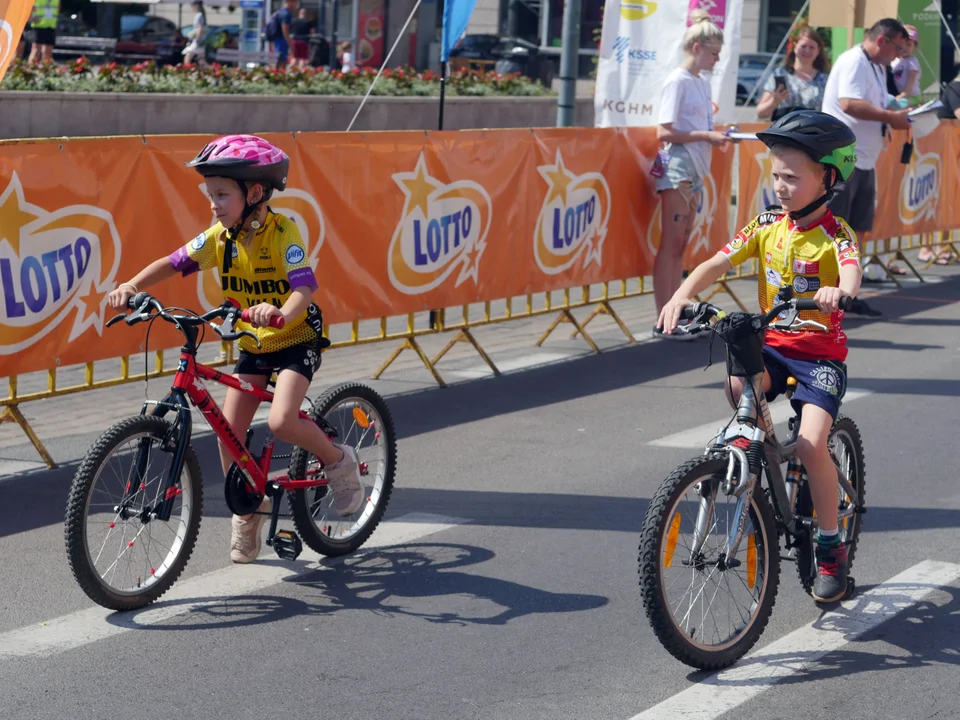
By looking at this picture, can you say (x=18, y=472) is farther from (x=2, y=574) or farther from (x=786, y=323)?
(x=786, y=323)

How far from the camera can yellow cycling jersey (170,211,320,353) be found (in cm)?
542

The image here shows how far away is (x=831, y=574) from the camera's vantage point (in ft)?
17.3

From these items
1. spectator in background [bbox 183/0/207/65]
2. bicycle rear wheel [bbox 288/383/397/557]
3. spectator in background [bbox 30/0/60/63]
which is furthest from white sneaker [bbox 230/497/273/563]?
spectator in background [bbox 183/0/207/65]

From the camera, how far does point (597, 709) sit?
4469 mm

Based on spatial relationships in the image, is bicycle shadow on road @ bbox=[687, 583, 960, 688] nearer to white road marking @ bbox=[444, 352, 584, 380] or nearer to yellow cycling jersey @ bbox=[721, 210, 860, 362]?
yellow cycling jersey @ bbox=[721, 210, 860, 362]

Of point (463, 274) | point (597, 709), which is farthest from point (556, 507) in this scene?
point (463, 274)

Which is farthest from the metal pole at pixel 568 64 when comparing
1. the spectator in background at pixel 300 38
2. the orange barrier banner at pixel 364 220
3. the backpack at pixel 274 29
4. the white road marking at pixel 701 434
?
the backpack at pixel 274 29

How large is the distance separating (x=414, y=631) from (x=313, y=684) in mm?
607

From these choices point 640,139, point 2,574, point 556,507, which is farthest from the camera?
point 640,139

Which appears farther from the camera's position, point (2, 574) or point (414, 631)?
point (2, 574)

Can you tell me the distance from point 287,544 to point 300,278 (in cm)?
106

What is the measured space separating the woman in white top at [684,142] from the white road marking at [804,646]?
4.77 metres

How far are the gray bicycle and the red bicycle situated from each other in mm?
1590

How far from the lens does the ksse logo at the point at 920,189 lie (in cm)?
1446
